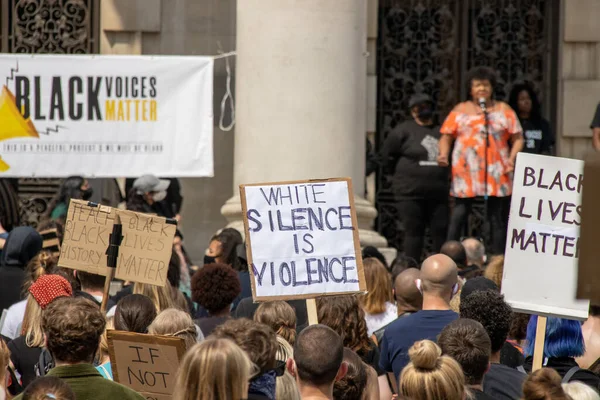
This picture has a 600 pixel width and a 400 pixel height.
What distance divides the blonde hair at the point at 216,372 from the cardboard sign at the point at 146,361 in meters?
1.31

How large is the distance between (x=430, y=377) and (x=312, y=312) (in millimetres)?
1604

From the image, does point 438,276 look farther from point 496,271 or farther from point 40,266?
point 40,266

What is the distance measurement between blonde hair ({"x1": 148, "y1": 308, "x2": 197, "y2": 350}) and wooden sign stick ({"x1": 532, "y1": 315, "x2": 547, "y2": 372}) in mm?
1617

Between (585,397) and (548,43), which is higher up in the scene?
(548,43)

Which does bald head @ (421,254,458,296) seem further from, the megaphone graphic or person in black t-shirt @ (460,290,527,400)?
the megaphone graphic

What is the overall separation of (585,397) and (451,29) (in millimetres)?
10101

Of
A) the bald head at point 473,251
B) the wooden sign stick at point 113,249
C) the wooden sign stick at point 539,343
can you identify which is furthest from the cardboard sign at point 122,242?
the bald head at point 473,251

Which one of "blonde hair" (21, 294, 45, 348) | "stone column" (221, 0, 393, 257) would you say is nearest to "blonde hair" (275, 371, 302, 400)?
"blonde hair" (21, 294, 45, 348)

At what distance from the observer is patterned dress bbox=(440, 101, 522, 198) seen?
12008mm

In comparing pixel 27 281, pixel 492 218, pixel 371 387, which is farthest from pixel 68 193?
pixel 371 387

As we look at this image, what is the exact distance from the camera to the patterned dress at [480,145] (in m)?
12.0

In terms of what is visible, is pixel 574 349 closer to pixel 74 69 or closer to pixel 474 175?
pixel 474 175

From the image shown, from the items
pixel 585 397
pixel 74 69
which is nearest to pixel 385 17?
pixel 74 69

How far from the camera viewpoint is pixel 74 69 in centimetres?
1209
